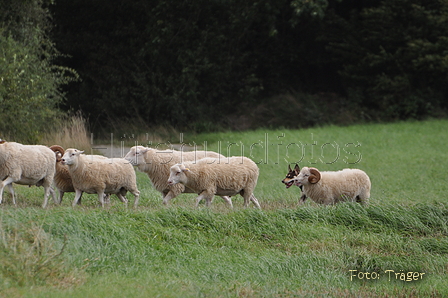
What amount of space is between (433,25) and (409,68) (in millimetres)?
2263

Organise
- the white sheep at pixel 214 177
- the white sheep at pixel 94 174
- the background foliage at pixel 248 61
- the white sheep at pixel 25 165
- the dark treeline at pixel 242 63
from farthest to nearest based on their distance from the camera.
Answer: the dark treeline at pixel 242 63, the background foliage at pixel 248 61, the white sheep at pixel 214 177, the white sheep at pixel 94 174, the white sheep at pixel 25 165

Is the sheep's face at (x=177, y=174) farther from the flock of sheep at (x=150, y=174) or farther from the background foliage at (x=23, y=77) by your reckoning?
the background foliage at (x=23, y=77)

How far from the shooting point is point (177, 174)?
39.1 feet

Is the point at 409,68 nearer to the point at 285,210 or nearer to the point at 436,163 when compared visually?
the point at 436,163

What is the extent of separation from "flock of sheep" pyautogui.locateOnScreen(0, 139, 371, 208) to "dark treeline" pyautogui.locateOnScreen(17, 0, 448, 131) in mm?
18411

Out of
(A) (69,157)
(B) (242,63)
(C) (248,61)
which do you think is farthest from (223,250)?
(C) (248,61)

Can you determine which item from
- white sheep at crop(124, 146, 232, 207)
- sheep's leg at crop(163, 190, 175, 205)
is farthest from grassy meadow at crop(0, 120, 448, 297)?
sheep's leg at crop(163, 190, 175, 205)

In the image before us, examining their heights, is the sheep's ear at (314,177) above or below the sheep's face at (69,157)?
below

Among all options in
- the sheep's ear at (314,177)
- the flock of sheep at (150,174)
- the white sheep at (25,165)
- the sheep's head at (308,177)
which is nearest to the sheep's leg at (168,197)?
the flock of sheep at (150,174)

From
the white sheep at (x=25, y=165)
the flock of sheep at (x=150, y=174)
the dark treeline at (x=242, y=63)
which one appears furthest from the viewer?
the dark treeline at (x=242, y=63)

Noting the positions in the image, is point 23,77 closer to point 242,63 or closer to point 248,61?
point 242,63

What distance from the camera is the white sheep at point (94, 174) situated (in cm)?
1184

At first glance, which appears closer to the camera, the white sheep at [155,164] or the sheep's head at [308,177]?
the sheep's head at [308,177]

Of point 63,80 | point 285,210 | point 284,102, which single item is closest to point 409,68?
point 284,102
